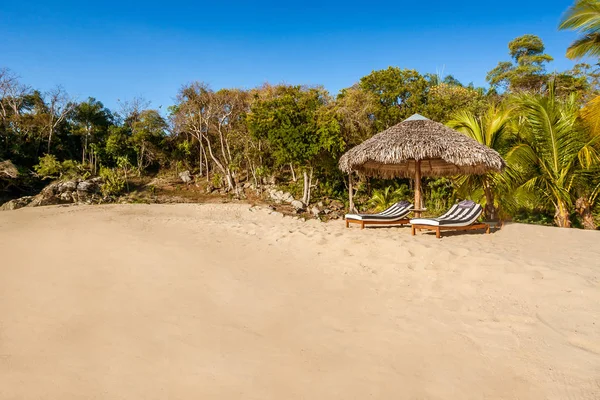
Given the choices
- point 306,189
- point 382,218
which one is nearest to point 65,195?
point 306,189

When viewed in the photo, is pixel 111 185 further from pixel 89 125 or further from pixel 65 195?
pixel 89 125

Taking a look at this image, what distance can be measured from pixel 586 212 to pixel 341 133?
25.7 ft

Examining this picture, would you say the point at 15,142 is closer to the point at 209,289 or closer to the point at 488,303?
the point at 209,289

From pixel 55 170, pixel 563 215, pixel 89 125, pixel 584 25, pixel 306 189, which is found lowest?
pixel 563 215

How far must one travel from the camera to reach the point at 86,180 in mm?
15555

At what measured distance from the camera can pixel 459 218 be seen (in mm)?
6445

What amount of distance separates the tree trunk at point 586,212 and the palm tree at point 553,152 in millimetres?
194

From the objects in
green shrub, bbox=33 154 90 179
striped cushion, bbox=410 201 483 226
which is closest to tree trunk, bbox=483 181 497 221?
striped cushion, bbox=410 201 483 226

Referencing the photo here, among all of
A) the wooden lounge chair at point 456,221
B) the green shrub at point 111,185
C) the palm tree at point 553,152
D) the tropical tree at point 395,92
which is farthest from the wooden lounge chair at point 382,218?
the green shrub at point 111,185

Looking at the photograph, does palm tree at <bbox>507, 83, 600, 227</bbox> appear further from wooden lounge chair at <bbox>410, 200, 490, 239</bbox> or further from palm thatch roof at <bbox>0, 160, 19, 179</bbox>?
palm thatch roof at <bbox>0, 160, 19, 179</bbox>

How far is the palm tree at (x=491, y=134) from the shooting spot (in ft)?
28.0

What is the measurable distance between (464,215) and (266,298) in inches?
187

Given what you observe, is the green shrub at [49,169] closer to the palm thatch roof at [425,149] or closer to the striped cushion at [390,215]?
the palm thatch roof at [425,149]

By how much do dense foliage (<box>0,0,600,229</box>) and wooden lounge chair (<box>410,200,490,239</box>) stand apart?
2.41 meters
